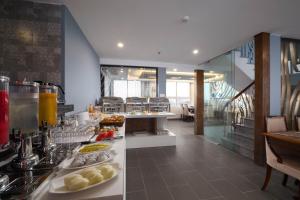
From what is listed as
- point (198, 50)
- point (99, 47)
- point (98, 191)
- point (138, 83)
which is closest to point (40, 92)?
point (98, 191)

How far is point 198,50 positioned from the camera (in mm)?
3852

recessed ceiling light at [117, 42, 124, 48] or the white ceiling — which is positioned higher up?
recessed ceiling light at [117, 42, 124, 48]

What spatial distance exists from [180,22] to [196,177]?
2.59 m

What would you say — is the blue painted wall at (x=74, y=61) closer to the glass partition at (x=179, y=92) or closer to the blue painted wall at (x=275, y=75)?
the blue painted wall at (x=275, y=75)

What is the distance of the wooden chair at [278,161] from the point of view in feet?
5.56

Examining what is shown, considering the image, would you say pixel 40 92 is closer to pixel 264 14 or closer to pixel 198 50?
pixel 264 14

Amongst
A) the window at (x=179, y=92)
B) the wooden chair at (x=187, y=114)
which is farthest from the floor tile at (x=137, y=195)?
the window at (x=179, y=92)

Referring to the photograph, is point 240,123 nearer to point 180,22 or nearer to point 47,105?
point 180,22

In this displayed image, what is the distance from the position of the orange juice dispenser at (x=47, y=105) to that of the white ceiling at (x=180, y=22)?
150cm

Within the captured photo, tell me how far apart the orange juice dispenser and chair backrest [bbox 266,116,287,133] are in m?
2.85

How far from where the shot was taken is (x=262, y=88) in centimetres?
273

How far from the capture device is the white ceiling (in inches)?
77.5

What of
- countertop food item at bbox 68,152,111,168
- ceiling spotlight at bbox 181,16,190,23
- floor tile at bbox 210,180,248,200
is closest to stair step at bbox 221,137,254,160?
floor tile at bbox 210,180,248,200

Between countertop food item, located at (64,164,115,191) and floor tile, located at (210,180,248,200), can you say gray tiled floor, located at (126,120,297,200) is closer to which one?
floor tile, located at (210,180,248,200)
